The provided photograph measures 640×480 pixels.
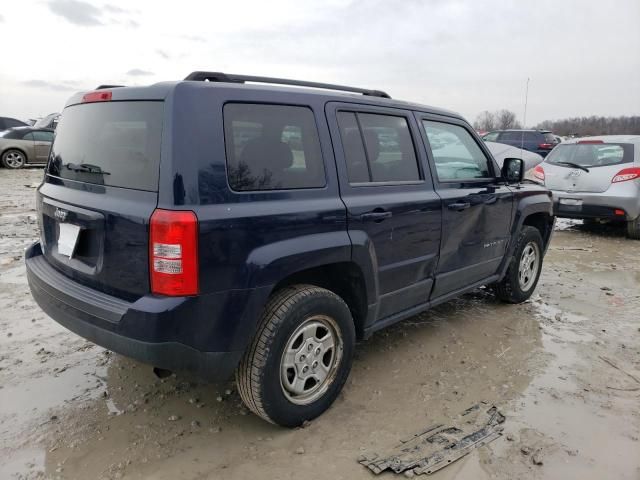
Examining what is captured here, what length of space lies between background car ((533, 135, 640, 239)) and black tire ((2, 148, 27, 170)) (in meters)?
15.0

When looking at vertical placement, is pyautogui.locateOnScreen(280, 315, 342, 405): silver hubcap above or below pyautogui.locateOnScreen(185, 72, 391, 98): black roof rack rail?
below

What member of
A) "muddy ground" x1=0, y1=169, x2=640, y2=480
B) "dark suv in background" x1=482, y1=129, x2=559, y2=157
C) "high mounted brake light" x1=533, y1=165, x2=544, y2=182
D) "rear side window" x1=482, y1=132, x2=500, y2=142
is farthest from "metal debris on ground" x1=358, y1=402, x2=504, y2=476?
"rear side window" x1=482, y1=132, x2=500, y2=142

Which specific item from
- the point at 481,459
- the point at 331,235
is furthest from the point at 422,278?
the point at 481,459

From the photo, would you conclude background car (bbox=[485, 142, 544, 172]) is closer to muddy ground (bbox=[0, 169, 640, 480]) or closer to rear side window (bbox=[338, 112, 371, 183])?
muddy ground (bbox=[0, 169, 640, 480])

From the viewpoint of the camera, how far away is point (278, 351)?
260cm

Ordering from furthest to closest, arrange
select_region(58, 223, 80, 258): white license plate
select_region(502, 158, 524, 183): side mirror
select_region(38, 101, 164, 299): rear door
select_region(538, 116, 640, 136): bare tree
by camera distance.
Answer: select_region(538, 116, 640, 136): bare tree
select_region(502, 158, 524, 183): side mirror
select_region(58, 223, 80, 258): white license plate
select_region(38, 101, 164, 299): rear door

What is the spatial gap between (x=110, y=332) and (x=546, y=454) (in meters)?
2.34

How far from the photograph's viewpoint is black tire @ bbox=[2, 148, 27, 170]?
15289 millimetres

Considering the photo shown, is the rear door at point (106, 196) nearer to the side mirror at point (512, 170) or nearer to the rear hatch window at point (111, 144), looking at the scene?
the rear hatch window at point (111, 144)

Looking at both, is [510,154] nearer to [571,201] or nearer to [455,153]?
[571,201]

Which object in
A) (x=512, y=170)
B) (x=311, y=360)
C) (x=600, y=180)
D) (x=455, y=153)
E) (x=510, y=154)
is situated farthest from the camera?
(x=510, y=154)

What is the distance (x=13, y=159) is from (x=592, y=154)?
15820 millimetres

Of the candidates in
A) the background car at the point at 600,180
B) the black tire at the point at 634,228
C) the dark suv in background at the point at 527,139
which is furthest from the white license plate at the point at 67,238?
the dark suv in background at the point at 527,139

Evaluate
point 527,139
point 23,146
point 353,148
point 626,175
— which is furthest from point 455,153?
point 527,139
